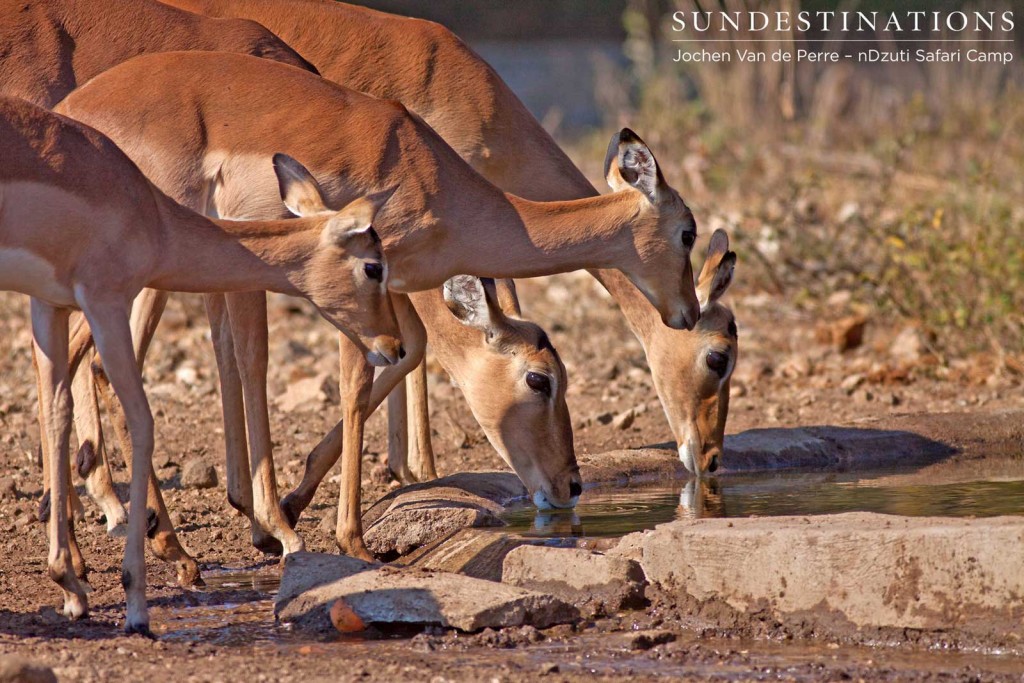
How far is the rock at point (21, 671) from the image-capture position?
13.2 ft

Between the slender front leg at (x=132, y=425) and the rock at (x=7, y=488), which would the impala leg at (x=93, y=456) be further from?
the slender front leg at (x=132, y=425)

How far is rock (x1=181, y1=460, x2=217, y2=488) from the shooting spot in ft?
25.8

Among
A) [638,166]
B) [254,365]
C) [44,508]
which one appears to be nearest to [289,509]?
[254,365]

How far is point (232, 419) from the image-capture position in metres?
7.07

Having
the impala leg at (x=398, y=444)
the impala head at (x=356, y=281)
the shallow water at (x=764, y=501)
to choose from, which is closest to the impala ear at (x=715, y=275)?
the shallow water at (x=764, y=501)

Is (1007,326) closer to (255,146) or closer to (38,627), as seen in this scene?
(255,146)

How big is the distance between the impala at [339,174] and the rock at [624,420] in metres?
2.18

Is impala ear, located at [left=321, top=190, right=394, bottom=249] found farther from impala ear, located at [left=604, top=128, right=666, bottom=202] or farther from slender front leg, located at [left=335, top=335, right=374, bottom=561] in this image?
impala ear, located at [left=604, top=128, right=666, bottom=202]

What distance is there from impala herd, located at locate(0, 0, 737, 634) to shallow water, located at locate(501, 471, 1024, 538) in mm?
259

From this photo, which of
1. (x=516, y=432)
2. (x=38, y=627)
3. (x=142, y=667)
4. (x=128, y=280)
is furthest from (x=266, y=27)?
(x=142, y=667)

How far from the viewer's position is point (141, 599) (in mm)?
5246

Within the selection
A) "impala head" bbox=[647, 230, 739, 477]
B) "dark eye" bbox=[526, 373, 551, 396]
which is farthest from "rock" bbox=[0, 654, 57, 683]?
"impala head" bbox=[647, 230, 739, 477]

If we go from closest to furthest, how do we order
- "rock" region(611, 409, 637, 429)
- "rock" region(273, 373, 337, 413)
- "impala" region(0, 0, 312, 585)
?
"impala" region(0, 0, 312, 585) < "rock" region(611, 409, 637, 429) < "rock" region(273, 373, 337, 413)

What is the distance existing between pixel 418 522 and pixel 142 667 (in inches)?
75.7
